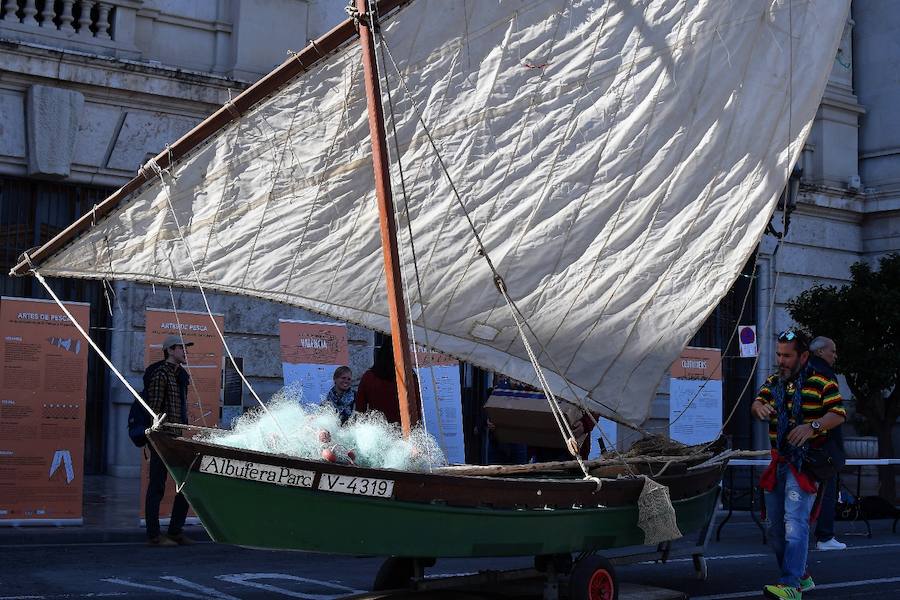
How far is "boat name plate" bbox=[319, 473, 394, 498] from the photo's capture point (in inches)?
231

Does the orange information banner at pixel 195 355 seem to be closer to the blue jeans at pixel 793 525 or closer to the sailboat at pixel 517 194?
the sailboat at pixel 517 194

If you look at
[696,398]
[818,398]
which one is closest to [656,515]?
[818,398]

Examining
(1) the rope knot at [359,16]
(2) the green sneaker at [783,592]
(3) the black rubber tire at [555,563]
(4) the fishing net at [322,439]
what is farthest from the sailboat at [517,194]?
(2) the green sneaker at [783,592]

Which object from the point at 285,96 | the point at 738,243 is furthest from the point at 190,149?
Answer: the point at 738,243

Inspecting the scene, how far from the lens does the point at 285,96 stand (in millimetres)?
7719

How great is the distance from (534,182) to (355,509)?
3.36m

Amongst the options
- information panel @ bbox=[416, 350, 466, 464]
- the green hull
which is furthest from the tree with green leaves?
the green hull

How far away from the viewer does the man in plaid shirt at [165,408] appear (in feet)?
36.7

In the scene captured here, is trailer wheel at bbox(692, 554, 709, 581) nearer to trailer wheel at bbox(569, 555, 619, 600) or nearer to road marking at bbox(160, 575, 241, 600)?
trailer wheel at bbox(569, 555, 619, 600)

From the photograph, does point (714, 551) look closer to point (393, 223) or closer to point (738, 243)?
point (738, 243)

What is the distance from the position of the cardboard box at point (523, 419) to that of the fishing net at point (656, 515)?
408 cm

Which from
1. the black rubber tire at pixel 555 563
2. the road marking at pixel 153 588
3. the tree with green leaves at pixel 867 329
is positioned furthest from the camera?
the tree with green leaves at pixel 867 329

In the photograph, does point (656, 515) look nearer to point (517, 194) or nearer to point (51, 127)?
point (517, 194)

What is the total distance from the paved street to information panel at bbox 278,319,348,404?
2289 millimetres
